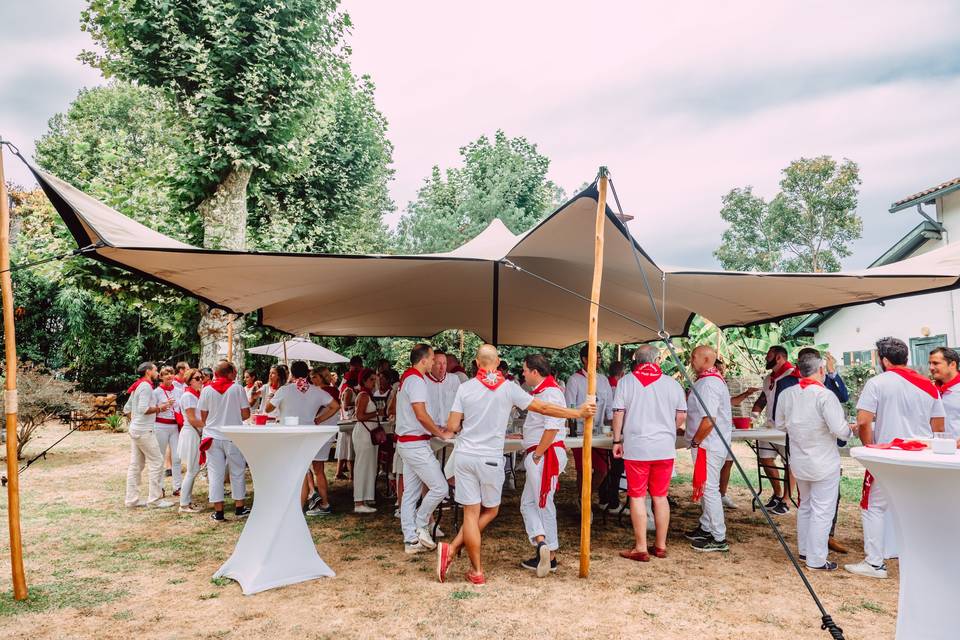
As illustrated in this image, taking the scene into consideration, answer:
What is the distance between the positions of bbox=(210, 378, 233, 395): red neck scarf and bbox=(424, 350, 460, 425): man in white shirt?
213 centimetres

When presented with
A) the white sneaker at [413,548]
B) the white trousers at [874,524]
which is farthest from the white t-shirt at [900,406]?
the white sneaker at [413,548]

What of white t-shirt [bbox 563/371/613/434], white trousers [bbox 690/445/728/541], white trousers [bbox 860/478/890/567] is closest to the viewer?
white trousers [bbox 860/478/890/567]

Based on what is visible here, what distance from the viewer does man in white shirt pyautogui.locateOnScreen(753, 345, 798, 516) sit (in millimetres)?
6172

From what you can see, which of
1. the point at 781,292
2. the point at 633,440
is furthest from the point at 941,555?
the point at 781,292

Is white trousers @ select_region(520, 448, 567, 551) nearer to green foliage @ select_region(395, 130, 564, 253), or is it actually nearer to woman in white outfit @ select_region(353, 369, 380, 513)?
woman in white outfit @ select_region(353, 369, 380, 513)

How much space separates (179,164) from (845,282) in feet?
31.7

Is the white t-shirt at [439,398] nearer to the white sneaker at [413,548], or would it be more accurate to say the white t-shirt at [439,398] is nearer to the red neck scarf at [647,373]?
the white sneaker at [413,548]

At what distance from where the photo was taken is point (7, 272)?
152 inches

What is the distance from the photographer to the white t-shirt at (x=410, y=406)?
491cm

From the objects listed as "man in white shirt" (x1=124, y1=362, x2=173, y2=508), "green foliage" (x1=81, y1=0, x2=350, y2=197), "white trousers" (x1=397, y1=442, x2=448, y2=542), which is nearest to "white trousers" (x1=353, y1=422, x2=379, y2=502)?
"white trousers" (x1=397, y1=442, x2=448, y2=542)

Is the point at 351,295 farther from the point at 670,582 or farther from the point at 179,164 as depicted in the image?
the point at 179,164

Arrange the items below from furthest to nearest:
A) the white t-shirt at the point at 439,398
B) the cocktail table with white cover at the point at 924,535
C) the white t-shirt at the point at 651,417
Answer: the white t-shirt at the point at 439,398 < the white t-shirt at the point at 651,417 < the cocktail table with white cover at the point at 924,535

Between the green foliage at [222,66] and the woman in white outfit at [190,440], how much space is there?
4.37 metres

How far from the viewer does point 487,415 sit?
13.6 feet
